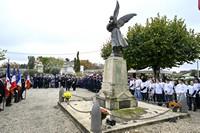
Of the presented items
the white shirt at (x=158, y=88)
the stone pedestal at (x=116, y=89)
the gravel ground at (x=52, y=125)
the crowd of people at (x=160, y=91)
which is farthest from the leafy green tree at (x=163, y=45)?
the gravel ground at (x=52, y=125)

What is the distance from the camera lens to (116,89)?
11.3m

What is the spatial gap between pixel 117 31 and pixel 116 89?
3028 mm

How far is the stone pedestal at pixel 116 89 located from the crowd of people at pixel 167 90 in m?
2.87

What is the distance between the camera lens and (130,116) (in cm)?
994

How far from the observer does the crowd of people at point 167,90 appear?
13.3 meters

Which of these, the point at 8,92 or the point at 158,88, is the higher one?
the point at 158,88

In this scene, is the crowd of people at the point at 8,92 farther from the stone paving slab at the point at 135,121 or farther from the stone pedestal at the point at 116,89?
the stone pedestal at the point at 116,89

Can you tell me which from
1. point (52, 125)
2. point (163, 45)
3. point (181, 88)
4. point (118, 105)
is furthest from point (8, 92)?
point (163, 45)

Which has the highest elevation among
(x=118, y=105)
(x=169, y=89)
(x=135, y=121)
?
(x=169, y=89)

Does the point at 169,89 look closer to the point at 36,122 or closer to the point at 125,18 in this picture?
the point at 125,18

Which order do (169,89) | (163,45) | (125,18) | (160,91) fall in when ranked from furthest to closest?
(163,45)
(160,91)
(169,89)
(125,18)

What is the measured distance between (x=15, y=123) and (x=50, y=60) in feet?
292

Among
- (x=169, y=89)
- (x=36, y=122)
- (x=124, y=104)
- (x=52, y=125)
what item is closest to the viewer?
(x=52, y=125)

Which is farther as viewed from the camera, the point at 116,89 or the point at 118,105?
the point at 116,89
